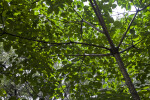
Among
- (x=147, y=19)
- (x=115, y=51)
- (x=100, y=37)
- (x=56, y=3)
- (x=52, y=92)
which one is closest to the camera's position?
(x=56, y=3)

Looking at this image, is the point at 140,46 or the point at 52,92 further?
the point at 140,46

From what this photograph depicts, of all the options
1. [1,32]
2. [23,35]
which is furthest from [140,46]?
[1,32]

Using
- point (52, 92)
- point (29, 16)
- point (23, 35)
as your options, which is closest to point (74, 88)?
point (52, 92)

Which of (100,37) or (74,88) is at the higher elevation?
(100,37)

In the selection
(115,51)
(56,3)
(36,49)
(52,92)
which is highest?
(56,3)

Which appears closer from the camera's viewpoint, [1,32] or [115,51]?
[1,32]

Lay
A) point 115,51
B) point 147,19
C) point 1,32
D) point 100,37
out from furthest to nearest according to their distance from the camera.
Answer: point 100,37, point 147,19, point 115,51, point 1,32

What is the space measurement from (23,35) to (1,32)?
0.35 meters

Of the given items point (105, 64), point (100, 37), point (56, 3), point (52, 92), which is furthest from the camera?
point (100, 37)

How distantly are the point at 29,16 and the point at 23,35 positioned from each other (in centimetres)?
38

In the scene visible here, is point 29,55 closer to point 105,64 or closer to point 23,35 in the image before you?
point 23,35

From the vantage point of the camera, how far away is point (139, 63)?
2.67 metres

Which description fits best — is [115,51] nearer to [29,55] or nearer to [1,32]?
[29,55]

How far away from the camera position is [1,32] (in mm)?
1932
